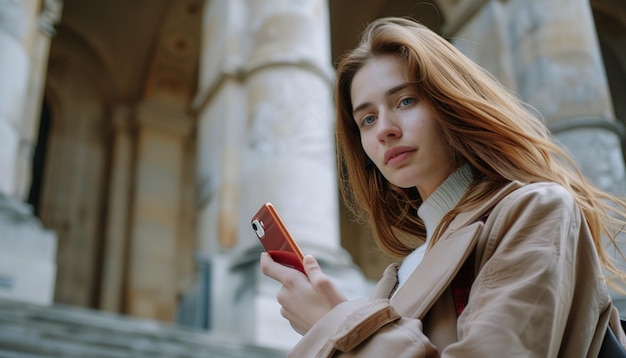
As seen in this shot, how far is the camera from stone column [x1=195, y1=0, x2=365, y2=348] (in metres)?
6.77

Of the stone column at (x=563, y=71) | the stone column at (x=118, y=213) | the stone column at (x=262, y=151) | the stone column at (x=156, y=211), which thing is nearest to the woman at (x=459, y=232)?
the stone column at (x=262, y=151)

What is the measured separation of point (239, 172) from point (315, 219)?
98cm

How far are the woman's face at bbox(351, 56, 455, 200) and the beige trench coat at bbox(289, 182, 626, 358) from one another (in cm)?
17

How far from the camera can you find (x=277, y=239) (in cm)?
143

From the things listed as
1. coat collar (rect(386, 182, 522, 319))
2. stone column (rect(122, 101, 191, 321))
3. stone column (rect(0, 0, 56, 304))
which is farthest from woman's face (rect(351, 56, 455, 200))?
stone column (rect(122, 101, 191, 321))

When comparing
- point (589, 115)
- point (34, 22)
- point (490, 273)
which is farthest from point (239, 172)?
point (490, 273)

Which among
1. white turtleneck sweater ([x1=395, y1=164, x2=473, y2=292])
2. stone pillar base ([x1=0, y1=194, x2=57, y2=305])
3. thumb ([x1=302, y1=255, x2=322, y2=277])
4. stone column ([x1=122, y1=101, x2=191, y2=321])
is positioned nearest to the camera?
thumb ([x1=302, y1=255, x2=322, y2=277])

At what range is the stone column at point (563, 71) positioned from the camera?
7.45 m

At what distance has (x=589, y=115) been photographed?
757cm

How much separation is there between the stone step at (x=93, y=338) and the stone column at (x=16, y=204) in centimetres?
77

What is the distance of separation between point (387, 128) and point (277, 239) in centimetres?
28

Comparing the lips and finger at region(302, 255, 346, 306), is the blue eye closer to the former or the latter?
the lips

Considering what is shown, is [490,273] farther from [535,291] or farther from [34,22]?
[34,22]

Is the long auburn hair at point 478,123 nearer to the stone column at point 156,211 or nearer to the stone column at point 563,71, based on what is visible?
the stone column at point 563,71
